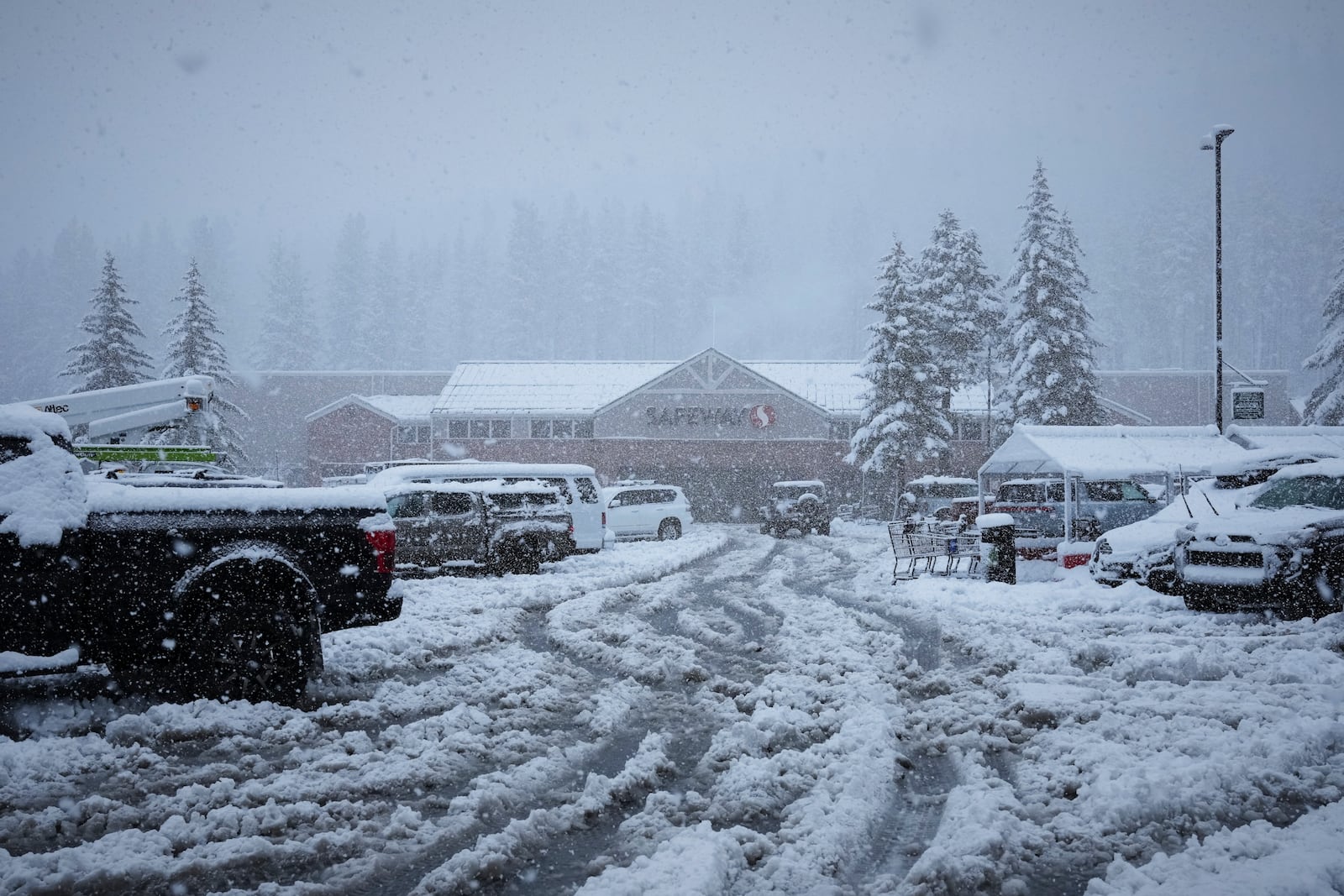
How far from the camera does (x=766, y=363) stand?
51.0m

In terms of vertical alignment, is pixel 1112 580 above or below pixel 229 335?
below

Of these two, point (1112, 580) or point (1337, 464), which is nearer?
point (1337, 464)

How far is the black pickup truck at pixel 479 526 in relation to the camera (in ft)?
48.9

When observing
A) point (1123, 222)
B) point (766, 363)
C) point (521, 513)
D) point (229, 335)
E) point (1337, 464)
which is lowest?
point (521, 513)

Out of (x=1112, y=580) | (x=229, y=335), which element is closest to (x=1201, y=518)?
(x=1112, y=580)

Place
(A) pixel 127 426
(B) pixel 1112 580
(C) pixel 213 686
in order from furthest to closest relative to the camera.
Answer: (B) pixel 1112 580 → (A) pixel 127 426 → (C) pixel 213 686

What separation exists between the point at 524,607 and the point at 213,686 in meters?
5.87

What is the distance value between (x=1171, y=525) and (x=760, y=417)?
30.4 metres

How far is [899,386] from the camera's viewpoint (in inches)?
1484

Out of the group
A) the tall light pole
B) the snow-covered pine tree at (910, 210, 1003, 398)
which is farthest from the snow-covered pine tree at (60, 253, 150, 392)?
the tall light pole

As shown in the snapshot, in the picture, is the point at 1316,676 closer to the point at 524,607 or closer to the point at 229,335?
the point at 524,607

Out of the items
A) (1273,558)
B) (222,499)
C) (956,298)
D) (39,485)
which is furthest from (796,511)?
(39,485)

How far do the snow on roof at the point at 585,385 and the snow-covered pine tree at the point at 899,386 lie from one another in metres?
6.08

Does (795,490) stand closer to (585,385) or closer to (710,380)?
(710,380)
